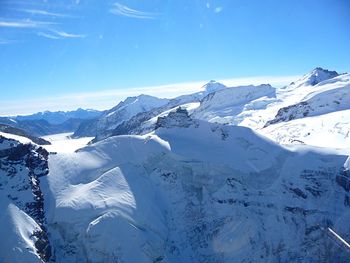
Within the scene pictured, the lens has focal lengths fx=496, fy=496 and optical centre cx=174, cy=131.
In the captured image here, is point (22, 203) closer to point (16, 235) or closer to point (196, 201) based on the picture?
point (16, 235)

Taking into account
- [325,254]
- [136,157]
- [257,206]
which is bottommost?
[325,254]

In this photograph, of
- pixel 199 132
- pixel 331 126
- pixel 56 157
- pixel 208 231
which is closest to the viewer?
pixel 208 231

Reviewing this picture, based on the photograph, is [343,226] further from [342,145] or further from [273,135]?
[273,135]

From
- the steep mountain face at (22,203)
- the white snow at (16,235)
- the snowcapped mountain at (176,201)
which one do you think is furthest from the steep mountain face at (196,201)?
the white snow at (16,235)

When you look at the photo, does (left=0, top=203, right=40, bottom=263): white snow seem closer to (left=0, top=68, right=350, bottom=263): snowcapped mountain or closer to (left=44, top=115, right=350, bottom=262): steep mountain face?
(left=0, top=68, right=350, bottom=263): snowcapped mountain

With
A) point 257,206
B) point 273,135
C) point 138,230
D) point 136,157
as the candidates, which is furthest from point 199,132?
point 273,135

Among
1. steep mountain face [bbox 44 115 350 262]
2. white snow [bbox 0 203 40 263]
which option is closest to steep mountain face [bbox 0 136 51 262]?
white snow [bbox 0 203 40 263]
